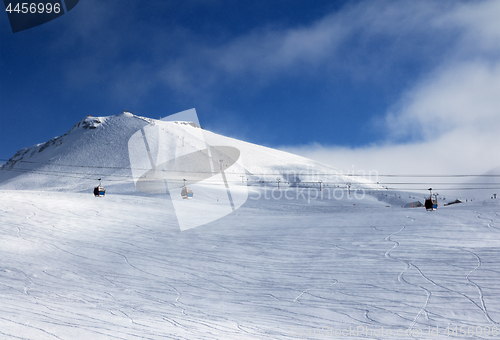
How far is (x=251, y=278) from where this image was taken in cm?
1171

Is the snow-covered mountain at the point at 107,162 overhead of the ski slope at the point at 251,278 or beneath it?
overhead

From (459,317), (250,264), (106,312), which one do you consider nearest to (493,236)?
(459,317)

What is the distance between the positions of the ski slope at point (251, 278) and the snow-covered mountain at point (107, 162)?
51.3 metres

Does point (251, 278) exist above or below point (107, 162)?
below

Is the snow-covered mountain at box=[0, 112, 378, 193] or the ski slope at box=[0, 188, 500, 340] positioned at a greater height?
the snow-covered mountain at box=[0, 112, 378, 193]

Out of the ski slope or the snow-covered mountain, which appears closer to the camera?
the ski slope

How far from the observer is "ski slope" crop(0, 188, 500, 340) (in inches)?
304

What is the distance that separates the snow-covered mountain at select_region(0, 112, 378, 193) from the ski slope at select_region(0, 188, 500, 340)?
5126 centimetres

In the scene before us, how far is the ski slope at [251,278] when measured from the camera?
7.72 m

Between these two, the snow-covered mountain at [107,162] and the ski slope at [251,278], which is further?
the snow-covered mountain at [107,162]

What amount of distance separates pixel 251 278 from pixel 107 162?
85.9 m

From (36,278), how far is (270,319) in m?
8.84

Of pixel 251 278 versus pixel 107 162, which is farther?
pixel 107 162

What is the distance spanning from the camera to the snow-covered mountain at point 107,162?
252ft
